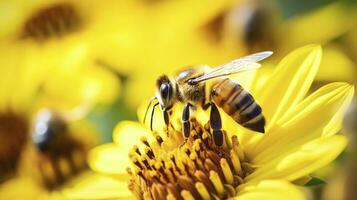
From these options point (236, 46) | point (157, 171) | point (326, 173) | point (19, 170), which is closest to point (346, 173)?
point (326, 173)

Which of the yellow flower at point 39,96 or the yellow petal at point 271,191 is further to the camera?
the yellow flower at point 39,96

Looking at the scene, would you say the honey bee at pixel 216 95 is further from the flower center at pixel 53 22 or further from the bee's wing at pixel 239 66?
the flower center at pixel 53 22

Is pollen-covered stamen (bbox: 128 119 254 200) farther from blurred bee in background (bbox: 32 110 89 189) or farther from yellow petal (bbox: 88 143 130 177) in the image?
blurred bee in background (bbox: 32 110 89 189)

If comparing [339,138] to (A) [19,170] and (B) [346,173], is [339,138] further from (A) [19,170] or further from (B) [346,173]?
(A) [19,170]

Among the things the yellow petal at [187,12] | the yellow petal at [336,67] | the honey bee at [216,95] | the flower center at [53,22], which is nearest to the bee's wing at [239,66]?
the honey bee at [216,95]

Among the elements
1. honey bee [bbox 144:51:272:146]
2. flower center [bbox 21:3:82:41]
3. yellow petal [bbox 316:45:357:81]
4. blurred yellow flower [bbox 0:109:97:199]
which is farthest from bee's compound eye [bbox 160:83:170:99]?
flower center [bbox 21:3:82:41]

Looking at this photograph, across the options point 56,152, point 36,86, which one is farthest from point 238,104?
point 36,86

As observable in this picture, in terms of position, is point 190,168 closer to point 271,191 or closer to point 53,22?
point 271,191
